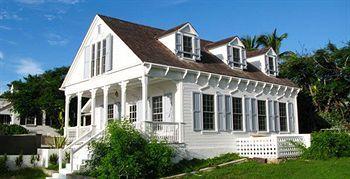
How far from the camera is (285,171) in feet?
46.3

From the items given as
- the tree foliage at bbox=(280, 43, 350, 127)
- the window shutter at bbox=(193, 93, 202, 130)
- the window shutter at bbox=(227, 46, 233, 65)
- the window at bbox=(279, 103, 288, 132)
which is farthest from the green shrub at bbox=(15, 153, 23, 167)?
the tree foliage at bbox=(280, 43, 350, 127)

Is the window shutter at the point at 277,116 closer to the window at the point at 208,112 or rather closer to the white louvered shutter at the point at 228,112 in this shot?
the white louvered shutter at the point at 228,112

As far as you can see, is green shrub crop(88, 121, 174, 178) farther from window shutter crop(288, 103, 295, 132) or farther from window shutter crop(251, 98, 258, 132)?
window shutter crop(288, 103, 295, 132)

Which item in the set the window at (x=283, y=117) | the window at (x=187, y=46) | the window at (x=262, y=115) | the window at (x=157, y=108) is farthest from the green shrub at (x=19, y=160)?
the window at (x=283, y=117)

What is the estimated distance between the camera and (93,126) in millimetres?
22016

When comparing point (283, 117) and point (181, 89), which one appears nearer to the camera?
point (181, 89)

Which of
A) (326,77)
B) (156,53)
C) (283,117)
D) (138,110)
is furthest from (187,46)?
(326,77)

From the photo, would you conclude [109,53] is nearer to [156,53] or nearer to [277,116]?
[156,53]

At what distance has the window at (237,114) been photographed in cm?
2019

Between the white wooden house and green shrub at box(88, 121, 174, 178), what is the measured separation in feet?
4.16

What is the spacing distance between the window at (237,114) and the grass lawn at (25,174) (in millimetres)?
10232

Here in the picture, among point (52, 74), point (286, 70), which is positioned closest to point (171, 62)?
point (286, 70)

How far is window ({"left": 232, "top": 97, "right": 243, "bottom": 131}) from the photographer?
795 inches

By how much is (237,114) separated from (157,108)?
447 cm
